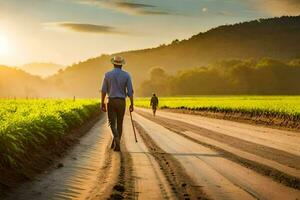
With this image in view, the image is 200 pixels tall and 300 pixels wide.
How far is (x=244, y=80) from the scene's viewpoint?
14325 cm

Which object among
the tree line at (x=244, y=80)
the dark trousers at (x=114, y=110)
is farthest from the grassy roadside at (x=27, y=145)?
the tree line at (x=244, y=80)

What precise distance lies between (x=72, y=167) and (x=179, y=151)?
420 cm

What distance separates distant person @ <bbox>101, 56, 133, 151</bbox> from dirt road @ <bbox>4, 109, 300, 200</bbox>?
2.74 feet

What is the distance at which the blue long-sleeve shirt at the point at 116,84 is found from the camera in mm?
14828

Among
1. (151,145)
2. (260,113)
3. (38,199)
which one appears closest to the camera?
(38,199)

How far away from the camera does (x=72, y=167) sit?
1104cm

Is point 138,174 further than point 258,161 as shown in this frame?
No

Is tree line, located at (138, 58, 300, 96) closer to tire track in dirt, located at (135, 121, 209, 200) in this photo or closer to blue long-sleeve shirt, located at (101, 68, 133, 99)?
blue long-sleeve shirt, located at (101, 68, 133, 99)

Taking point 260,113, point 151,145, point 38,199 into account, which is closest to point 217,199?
point 38,199

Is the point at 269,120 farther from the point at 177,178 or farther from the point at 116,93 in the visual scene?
the point at 177,178

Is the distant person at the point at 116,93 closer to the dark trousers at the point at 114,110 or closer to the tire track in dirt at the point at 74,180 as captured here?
the dark trousers at the point at 114,110

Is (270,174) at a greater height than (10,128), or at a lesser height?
lesser

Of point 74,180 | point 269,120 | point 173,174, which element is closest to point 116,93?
point 173,174

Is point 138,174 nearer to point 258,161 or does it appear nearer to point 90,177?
point 90,177
